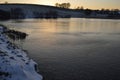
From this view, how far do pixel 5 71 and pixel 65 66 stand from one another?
7.35 metres

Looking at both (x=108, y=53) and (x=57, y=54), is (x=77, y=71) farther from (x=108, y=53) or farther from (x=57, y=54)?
(x=108, y=53)

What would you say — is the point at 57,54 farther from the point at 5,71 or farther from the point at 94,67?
the point at 5,71

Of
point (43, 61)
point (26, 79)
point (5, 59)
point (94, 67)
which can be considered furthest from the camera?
point (43, 61)

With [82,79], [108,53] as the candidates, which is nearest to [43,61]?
[82,79]

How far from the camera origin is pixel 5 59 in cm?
1570

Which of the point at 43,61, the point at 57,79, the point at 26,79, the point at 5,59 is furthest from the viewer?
the point at 43,61

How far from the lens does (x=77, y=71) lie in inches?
747

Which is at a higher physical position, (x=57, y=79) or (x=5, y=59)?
(x=5, y=59)

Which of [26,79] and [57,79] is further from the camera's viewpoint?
[57,79]

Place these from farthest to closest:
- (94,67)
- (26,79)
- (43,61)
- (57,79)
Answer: (43,61), (94,67), (57,79), (26,79)

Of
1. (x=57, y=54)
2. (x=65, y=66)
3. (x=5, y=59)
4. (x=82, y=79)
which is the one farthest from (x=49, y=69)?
(x=57, y=54)

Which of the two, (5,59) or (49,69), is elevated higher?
(5,59)

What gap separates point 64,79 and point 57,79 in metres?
0.49

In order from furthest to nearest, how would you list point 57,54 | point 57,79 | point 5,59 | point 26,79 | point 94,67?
point 57,54, point 94,67, point 57,79, point 5,59, point 26,79
